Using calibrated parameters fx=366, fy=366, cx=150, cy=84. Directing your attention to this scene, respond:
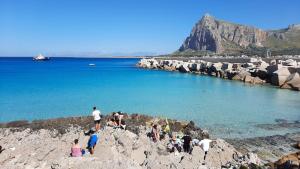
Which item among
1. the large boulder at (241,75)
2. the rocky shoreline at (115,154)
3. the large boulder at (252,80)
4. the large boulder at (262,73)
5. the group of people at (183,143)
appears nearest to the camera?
the rocky shoreline at (115,154)

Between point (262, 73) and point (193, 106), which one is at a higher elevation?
point (262, 73)

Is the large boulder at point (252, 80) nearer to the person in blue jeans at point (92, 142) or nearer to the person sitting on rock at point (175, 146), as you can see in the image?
the person sitting on rock at point (175, 146)

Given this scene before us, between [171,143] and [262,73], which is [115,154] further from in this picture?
[262,73]

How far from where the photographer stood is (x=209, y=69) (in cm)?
7356

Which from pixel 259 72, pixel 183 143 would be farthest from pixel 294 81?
pixel 183 143

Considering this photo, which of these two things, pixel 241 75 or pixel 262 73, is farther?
pixel 241 75

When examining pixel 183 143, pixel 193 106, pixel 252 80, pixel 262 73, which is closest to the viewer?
pixel 183 143

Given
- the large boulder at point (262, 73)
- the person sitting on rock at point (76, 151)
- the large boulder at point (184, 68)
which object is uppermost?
the person sitting on rock at point (76, 151)

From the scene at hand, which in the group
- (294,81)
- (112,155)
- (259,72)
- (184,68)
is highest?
(112,155)

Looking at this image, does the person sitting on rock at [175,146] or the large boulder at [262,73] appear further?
the large boulder at [262,73]

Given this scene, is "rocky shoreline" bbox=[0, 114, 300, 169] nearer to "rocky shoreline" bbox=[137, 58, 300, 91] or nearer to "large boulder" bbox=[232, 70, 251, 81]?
"rocky shoreline" bbox=[137, 58, 300, 91]

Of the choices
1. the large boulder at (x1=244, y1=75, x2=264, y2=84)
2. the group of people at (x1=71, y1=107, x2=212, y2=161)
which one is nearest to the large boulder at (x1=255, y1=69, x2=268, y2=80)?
the large boulder at (x1=244, y1=75, x2=264, y2=84)

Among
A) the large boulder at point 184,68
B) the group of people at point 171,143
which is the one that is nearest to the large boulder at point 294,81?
the group of people at point 171,143

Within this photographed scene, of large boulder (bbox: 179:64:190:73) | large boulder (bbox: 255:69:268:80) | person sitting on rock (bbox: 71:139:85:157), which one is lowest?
large boulder (bbox: 179:64:190:73)
